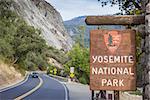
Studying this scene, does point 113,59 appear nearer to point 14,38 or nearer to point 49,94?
point 49,94

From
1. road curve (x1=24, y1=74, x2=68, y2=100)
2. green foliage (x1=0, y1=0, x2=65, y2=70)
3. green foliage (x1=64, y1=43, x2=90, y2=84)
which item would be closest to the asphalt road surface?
road curve (x1=24, y1=74, x2=68, y2=100)

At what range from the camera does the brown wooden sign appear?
8336 millimetres

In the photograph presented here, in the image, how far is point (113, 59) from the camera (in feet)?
27.4

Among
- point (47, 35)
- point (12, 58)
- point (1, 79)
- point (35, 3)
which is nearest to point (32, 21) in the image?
point (47, 35)

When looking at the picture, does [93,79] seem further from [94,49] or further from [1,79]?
[1,79]

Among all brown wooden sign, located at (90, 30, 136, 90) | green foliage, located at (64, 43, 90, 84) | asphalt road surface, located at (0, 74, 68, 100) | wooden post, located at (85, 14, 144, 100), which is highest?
wooden post, located at (85, 14, 144, 100)

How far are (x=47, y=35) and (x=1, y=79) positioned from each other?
11075cm

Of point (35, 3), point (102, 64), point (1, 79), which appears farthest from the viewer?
point (35, 3)

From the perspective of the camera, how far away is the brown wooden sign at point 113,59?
8.34m

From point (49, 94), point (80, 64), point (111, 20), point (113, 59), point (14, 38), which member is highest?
point (111, 20)

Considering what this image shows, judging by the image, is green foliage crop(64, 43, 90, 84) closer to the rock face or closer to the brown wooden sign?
the rock face

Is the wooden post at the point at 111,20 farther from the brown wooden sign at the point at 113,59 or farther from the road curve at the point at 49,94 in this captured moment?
the road curve at the point at 49,94

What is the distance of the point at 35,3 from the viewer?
19450 cm

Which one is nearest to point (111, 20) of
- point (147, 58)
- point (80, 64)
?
point (147, 58)
